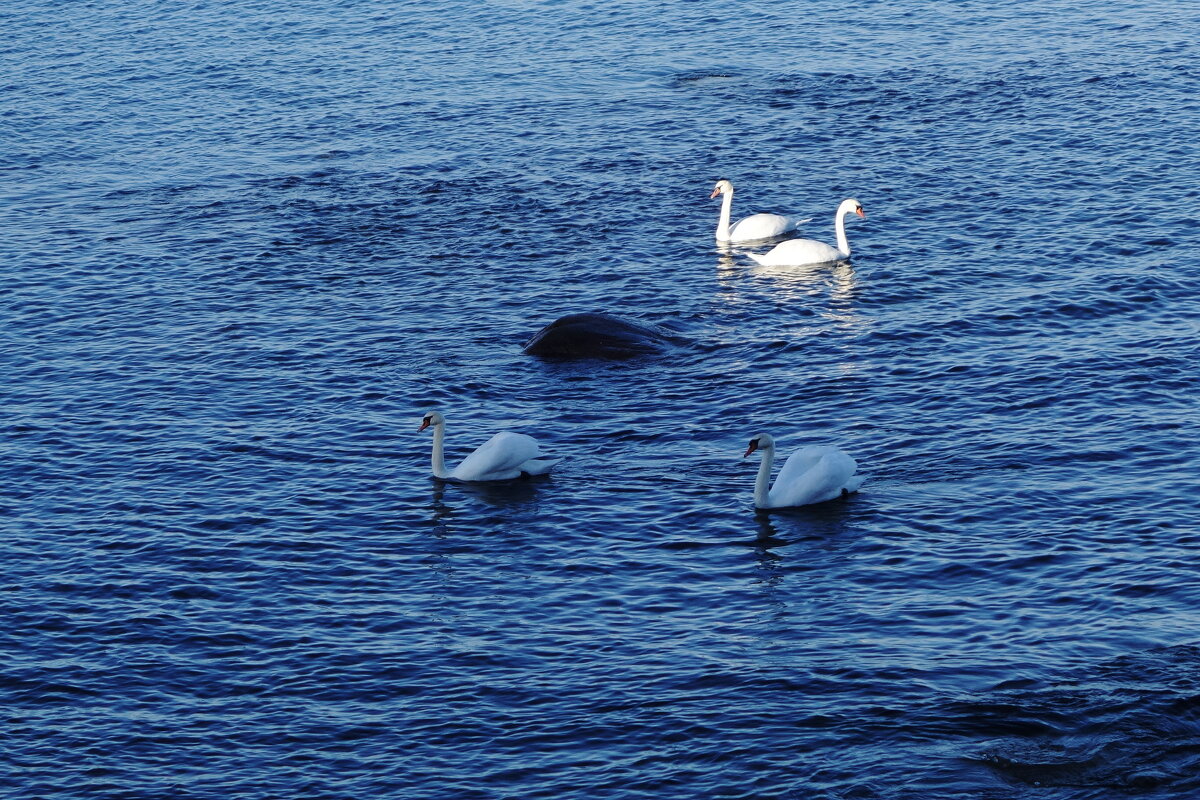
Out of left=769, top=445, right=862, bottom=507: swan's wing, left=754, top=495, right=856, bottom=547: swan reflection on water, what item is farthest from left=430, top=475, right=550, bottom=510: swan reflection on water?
left=769, top=445, right=862, bottom=507: swan's wing

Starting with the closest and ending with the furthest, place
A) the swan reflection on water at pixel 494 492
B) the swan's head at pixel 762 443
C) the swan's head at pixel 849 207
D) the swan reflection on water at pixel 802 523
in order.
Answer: the swan reflection on water at pixel 802 523 < the swan's head at pixel 762 443 < the swan reflection on water at pixel 494 492 < the swan's head at pixel 849 207

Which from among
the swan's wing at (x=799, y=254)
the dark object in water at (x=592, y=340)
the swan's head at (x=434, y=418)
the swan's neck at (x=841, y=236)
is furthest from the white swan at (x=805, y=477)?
the swan's neck at (x=841, y=236)

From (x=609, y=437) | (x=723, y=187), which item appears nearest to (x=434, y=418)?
(x=609, y=437)

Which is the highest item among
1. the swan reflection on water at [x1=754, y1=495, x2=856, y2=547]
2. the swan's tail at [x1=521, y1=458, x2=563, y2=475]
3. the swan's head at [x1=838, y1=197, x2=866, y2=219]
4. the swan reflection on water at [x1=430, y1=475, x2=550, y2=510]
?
the swan's head at [x1=838, y1=197, x2=866, y2=219]

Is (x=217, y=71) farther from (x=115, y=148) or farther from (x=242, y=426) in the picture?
(x=242, y=426)

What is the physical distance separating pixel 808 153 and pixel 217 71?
22190 mm

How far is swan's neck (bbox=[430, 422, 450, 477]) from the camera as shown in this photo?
2552cm

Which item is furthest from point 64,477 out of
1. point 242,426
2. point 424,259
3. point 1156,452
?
point 1156,452

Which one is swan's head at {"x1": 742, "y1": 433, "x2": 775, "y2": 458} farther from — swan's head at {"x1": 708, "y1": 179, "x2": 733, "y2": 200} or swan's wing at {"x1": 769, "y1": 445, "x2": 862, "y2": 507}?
swan's head at {"x1": 708, "y1": 179, "x2": 733, "y2": 200}

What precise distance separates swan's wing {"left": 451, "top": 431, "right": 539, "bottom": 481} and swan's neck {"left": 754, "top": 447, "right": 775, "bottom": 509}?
354 centimetres

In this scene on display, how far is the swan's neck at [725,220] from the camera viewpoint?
121ft

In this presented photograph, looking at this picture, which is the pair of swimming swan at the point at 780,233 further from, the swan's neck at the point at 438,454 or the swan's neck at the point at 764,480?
the swan's neck at the point at 438,454

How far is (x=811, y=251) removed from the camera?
3494 centimetres

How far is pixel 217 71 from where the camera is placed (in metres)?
55.1
